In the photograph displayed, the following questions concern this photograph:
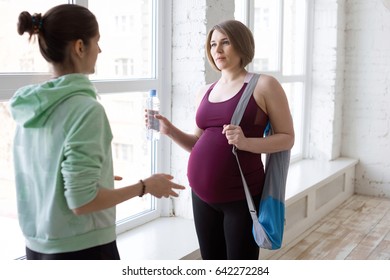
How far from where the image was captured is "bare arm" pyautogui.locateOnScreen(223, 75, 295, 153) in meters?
1.79

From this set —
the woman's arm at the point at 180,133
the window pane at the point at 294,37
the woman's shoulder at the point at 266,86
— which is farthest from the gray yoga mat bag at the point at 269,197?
the window pane at the point at 294,37

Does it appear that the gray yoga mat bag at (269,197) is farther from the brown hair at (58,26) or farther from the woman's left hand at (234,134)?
the brown hair at (58,26)

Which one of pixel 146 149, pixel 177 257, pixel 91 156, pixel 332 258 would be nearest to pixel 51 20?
pixel 91 156

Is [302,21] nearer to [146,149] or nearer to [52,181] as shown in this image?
[146,149]

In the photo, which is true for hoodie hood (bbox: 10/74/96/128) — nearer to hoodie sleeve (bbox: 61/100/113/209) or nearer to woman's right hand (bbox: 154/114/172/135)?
hoodie sleeve (bbox: 61/100/113/209)

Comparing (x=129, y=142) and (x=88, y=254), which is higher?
(x=129, y=142)

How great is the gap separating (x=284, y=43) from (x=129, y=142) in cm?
227

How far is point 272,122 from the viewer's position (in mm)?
1869

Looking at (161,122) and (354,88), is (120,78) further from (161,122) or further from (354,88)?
(354,88)

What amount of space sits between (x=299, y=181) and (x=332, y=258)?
0.82 m

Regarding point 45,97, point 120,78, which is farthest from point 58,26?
point 120,78

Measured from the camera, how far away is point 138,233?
2609 millimetres

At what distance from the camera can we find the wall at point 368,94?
4523 millimetres
